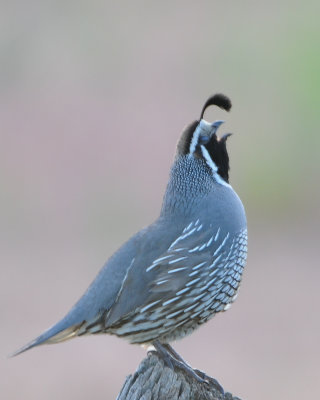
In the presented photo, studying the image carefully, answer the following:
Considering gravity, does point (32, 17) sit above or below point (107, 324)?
above

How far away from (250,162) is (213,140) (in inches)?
329

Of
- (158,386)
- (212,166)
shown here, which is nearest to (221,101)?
(212,166)

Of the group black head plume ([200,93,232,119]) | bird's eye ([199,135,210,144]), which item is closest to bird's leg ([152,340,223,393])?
bird's eye ([199,135,210,144])

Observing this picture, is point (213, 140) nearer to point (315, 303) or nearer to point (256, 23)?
point (315, 303)

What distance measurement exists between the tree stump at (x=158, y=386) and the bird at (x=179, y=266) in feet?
2.01

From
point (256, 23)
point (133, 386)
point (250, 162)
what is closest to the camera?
point (133, 386)

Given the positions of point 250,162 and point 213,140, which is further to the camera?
point 250,162

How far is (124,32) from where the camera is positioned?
59.4 ft

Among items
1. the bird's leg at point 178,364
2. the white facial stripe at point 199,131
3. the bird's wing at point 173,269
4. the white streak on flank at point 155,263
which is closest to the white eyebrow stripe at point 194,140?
the white facial stripe at point 199,131

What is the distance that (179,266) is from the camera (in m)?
6.42

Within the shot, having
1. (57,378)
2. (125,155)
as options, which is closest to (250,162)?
(125,155)

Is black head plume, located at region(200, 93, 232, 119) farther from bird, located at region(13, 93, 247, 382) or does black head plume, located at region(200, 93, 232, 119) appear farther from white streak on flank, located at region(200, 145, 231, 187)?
white streak on flank, located at region(200, 145, 231, 187)

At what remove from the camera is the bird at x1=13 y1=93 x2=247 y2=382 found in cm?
625

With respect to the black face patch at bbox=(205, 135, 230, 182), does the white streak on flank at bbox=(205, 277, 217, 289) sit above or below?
below
